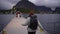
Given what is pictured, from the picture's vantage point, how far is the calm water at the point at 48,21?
315 cm

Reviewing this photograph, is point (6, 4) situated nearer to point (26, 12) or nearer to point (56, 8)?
point (26, 12)

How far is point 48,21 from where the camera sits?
323cm

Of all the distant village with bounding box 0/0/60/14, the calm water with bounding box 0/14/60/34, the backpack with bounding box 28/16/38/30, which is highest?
the distant village with bounding box 0/0/60/14

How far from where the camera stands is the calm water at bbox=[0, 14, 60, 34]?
3.15 m

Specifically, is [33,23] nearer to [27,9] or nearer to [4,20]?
[27,9]

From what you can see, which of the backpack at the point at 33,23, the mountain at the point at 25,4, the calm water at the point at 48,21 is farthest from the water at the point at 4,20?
the backpack at the point at 33,23

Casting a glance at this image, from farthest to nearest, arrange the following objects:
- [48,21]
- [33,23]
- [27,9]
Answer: [48,21] → [27,9] → [33,23]

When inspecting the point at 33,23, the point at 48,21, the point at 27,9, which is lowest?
the point at 48,21

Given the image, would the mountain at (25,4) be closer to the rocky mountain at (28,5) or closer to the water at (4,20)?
the rocky mountain at (28,5)

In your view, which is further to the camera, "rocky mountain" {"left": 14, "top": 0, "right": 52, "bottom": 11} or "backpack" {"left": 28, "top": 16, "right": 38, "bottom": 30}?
"rocky mountain" {"left": 14, "top": 0, "right": 52, "bottom": 11}

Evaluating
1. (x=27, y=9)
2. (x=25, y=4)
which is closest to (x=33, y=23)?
(x=27, y=9)

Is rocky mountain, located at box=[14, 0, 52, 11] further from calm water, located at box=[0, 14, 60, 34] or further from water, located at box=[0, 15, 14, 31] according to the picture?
water, located at box=[0, 15, 14, 31]

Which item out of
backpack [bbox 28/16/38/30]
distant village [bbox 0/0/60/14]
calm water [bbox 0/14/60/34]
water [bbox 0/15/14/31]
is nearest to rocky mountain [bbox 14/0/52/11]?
distant village [bbox 0/0/60/14]

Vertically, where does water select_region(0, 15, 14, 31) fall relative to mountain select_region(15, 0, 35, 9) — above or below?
below
